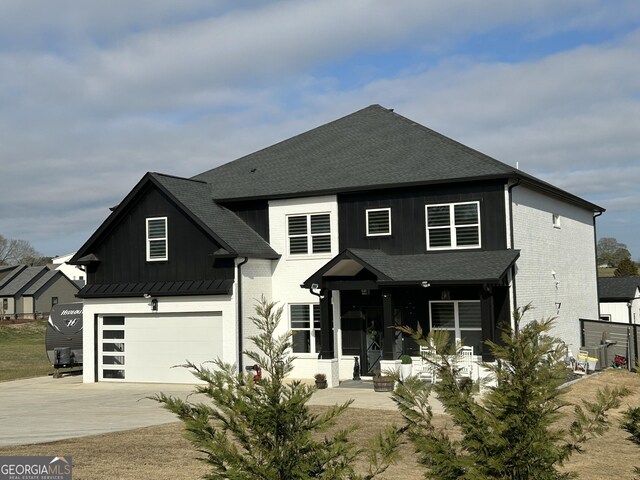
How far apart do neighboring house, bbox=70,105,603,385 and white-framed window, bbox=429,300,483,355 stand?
51 millimetres

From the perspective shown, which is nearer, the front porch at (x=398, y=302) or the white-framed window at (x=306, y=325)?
the front porch at (x=398, y=302)

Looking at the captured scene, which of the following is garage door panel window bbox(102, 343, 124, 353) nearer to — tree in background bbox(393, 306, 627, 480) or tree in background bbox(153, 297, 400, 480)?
tree in background bbox(153, 297, 400, 480)

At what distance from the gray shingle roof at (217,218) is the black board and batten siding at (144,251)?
41cm

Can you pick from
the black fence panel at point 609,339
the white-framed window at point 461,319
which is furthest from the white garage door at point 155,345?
the black fence panel at point 609,339

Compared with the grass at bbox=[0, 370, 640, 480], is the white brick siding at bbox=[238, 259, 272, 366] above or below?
above

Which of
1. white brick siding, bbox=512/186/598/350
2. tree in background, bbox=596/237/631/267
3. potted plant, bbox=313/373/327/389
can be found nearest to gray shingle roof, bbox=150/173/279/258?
potted plant, bbox=313/373/327/389

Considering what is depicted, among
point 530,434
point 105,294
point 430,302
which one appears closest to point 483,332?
point 430,302

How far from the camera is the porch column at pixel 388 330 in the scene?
21203 millimetres

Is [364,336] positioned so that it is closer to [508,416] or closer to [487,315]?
[487,315]

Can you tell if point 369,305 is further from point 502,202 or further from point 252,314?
point 502,202

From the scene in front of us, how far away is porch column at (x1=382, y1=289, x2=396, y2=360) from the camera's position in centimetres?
2120

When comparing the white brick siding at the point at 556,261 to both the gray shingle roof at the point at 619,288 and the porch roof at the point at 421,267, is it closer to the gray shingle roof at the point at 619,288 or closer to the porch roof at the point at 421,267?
the porch roof at the point at 421,267

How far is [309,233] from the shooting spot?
82.2 ft

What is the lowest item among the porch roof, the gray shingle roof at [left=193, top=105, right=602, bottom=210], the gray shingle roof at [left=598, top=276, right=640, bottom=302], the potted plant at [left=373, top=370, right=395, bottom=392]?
the potted plant at [left=373, top=370, right=395, bottom=392]
